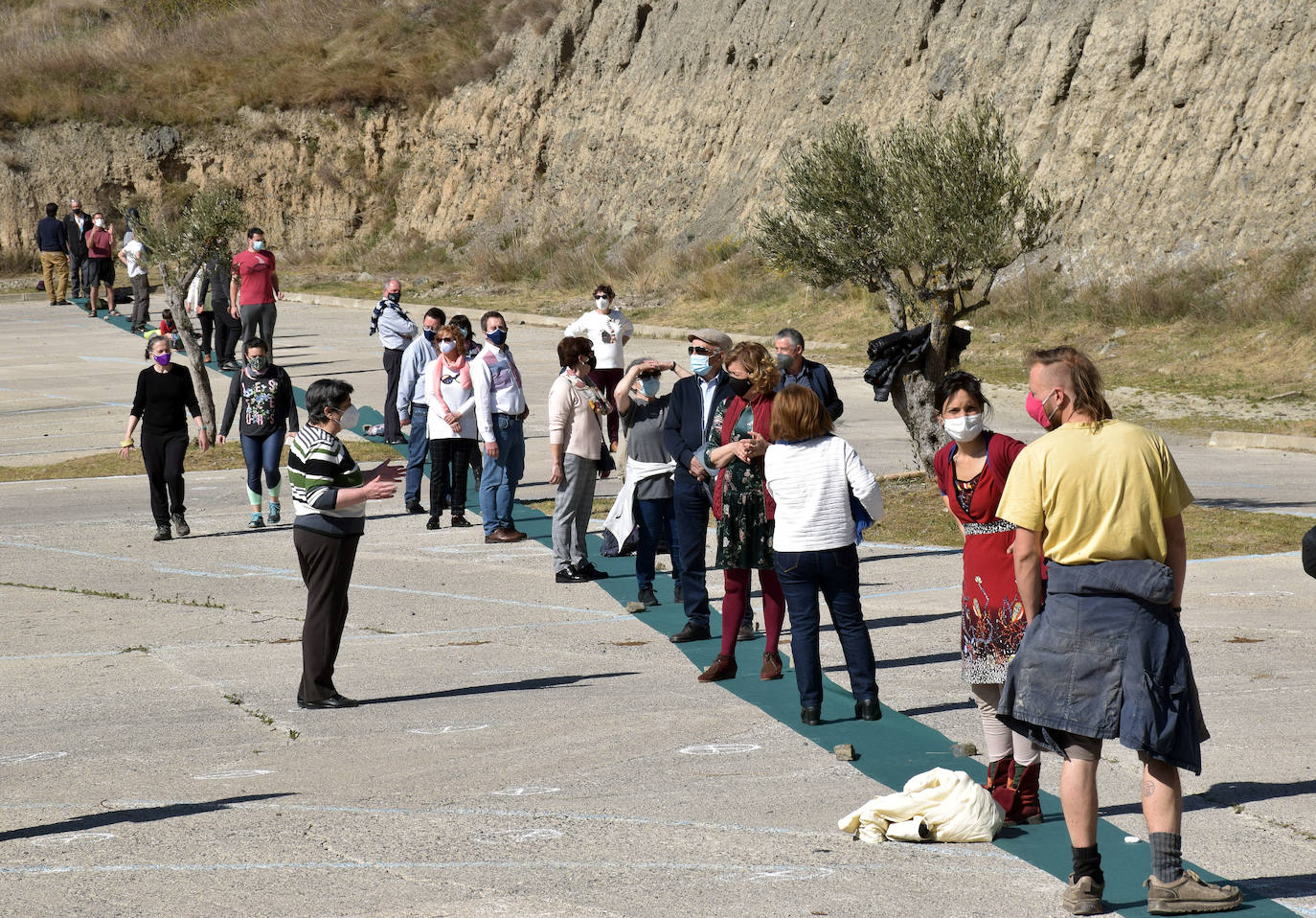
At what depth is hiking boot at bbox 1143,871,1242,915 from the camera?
484 centimetres

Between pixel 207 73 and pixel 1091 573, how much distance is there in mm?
51691

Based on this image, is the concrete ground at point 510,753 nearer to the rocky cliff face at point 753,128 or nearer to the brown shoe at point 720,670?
the brown shoe at point 720,670

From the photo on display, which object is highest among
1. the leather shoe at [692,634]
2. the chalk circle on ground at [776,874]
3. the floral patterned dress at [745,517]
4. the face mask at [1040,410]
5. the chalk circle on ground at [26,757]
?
the face mask at [1040,410]

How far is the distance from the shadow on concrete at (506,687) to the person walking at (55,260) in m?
31.0

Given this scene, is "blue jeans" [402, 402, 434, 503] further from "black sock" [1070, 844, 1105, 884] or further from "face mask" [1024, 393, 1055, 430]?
"black sock" [1070, 844, 1105, 884]

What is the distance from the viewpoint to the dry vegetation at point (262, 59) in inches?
1962

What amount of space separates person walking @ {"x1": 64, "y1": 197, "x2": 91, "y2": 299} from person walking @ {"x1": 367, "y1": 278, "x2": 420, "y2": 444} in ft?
67.0

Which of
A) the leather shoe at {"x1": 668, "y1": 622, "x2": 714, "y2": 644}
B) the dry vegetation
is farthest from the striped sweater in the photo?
the dry vegetation

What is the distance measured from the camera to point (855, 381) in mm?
24922

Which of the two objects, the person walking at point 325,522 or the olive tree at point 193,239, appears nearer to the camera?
the person walking at point 325,522

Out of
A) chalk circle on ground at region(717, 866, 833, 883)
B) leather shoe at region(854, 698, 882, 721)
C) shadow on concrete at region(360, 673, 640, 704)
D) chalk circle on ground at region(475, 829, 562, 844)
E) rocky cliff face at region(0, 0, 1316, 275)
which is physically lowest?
shadow on concrete at region(360, 673, 640, 704)

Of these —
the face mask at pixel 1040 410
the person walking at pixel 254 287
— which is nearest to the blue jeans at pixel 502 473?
the face mask at pixel 1040 410

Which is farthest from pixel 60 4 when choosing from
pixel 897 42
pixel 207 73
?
pixel 897 42

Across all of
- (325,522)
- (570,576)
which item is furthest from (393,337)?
(325,522)
